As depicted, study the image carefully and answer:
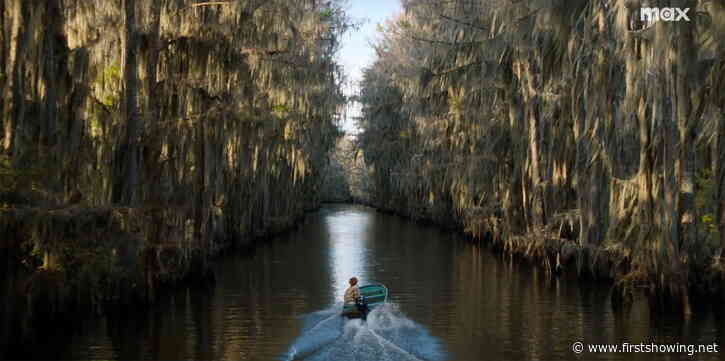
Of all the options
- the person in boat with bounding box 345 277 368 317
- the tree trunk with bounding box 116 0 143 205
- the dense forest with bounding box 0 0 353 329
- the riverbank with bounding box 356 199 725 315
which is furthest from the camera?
the tree trunk with bounding box 116 0 143 205

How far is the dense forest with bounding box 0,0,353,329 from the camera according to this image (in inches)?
402

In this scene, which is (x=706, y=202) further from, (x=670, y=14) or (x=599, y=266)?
(x=670, y=14)

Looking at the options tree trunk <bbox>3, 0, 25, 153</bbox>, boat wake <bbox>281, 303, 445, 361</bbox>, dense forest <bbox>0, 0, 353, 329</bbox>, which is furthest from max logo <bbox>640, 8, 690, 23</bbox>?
tree trunk <bbox>3, 0, 25, 153</bbox>

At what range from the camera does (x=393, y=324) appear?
13.6 metres

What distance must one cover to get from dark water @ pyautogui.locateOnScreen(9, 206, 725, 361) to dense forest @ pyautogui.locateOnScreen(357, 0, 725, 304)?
1.04m

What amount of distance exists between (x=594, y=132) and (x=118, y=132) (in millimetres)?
9331

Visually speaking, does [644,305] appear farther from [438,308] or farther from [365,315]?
[365,315]

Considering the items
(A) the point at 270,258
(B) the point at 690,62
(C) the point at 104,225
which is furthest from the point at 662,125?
(A) the point at 270,258

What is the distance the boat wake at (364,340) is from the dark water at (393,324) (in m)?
0.02

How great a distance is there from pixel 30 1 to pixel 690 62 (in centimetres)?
1022

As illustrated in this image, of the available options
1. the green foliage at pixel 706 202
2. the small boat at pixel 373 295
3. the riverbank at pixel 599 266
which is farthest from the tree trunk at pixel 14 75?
the green foliage at pixel 706 202

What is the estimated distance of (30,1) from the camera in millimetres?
10320

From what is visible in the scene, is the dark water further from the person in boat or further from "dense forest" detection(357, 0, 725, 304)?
"dense forest" detection(357, 0, 725, 304)

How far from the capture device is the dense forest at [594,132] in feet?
40.3
